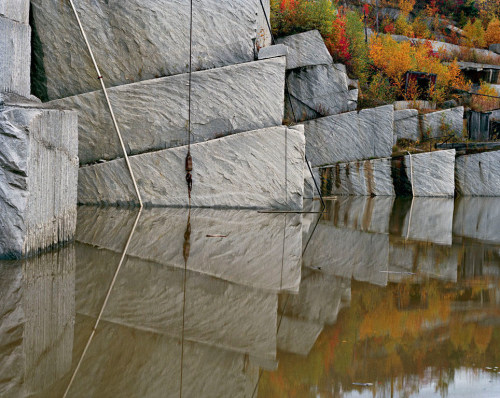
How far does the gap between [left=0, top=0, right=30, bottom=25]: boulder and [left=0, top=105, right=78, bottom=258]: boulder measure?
128cm

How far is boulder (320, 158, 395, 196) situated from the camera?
52.3 feet

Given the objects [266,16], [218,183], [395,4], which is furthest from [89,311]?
[395,4]

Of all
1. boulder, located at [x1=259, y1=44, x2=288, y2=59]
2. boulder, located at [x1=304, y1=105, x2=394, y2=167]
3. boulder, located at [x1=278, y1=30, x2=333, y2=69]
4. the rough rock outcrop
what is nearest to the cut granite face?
boulder, located at [x1=259, y1=44, x2=288, y2=59]

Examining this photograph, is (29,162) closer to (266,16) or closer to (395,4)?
(266,16)

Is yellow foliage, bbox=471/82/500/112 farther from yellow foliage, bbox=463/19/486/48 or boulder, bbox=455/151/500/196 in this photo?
yellow foliage, bbox=463/19/486/48

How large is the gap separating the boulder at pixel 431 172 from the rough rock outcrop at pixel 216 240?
7.48 metres

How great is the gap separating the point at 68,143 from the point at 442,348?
4481 millimetres

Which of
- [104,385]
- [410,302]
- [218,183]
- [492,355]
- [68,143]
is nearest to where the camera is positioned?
[104,385]

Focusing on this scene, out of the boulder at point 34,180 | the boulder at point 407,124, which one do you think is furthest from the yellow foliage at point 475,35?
the boulder at point 34,180

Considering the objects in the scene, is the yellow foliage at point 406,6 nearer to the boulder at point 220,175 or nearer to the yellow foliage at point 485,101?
the yellow foliage at point 485,101

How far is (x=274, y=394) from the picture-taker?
2.89 metres

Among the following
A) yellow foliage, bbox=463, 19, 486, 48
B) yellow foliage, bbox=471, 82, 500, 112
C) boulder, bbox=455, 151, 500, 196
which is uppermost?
yellow foliage, bbox=463, 19, 486, 48

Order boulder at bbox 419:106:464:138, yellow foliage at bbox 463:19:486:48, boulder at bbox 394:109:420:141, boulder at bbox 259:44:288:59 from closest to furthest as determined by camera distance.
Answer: boulder at bbox 259:44:288:59
boulder at bbox 394:109:420:141
boulder at bbox 419:106:464:138
yellow foliage at bbox 463:19:486:48

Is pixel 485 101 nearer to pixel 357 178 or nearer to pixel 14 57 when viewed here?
pixel 357 178
